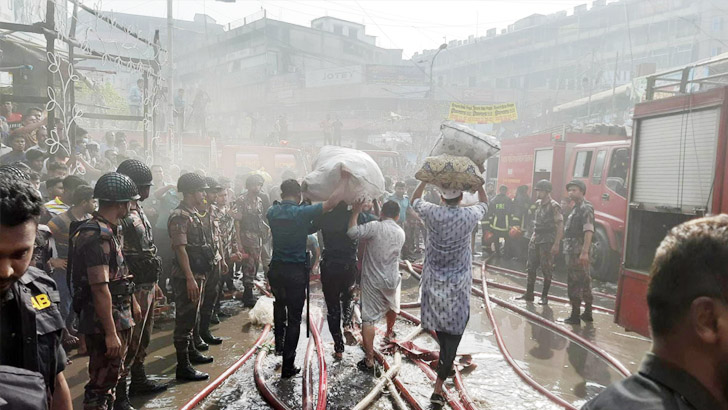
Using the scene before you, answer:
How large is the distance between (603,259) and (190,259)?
765 centimetres

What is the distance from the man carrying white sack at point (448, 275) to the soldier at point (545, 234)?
11.4ft

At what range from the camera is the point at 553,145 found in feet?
36.7

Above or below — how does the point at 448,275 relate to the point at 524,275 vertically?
above

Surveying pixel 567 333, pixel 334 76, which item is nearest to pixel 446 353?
pixel 567 333

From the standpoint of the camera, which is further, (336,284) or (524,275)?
(524,275)

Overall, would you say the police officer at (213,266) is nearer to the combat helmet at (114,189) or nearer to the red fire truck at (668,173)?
the combat helmet at (114,189)

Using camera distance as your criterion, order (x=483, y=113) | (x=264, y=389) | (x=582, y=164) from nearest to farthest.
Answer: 1. (x=264, y=389)
2. (x=582, y=164)
3. (x=483, y=113)

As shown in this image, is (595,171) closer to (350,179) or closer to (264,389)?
(350,179)

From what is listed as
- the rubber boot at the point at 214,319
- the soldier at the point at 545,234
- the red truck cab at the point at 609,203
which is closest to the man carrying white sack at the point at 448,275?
the rubber boot at the point at 214,319

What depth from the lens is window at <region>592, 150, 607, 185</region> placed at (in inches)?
369

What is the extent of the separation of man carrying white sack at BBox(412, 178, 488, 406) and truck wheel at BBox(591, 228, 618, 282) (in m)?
6.03

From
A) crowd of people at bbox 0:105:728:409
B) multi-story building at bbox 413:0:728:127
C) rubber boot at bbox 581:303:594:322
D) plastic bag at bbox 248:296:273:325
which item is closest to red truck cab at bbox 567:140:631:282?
crowd of people at bbox 0:105:728:409

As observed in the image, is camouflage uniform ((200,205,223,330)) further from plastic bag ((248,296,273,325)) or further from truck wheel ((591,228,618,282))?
truck wheel ((591,228,618,282))

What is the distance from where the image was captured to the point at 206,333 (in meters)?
5.43
